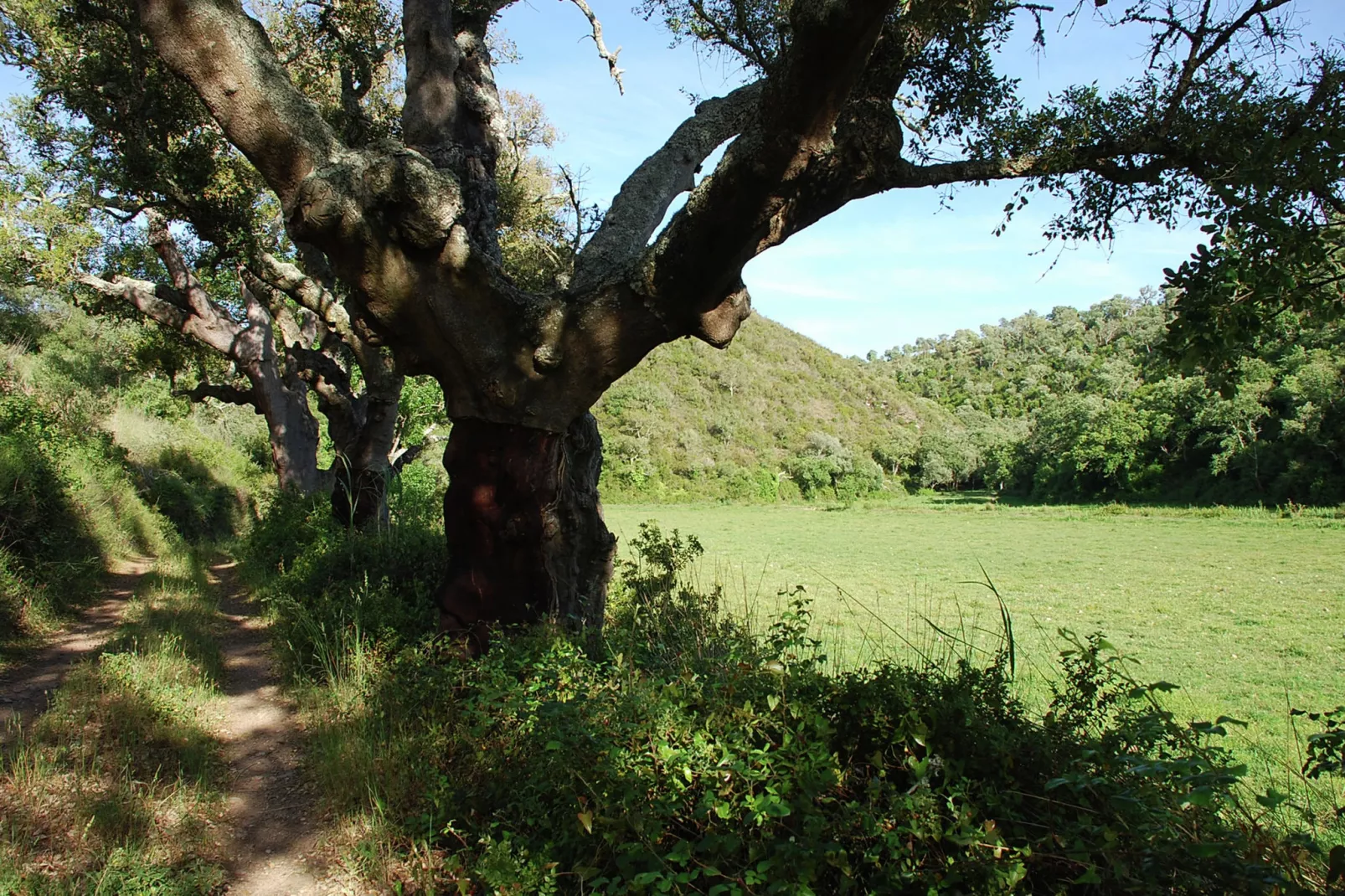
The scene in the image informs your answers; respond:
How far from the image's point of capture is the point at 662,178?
673cm

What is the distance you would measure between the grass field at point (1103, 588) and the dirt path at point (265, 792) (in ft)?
9.77

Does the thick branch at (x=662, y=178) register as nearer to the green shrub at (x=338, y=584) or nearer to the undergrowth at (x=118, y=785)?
the green shrub at (x=338, y=584)

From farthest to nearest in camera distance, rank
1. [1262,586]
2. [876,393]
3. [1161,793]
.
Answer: [876,393]
[1262,586]
[1161,793]

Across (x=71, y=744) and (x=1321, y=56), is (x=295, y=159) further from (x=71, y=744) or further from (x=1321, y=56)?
(x=1321, y=56)

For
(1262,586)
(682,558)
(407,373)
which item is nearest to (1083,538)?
(1262,586)

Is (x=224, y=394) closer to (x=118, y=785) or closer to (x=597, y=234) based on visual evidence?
(x=597, y=234)

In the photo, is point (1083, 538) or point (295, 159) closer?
point (295, 159)

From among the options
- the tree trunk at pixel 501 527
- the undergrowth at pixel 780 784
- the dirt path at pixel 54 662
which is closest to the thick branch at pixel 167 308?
the dirt path at pixel 54 662

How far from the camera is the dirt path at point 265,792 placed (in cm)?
334

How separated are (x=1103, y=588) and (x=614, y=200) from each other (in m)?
19.3

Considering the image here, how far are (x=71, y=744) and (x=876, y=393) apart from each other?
104739 mm

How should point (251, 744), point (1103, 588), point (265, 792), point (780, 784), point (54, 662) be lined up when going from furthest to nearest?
point (1103, 588) → point (54, 662) → point (251, 744) → point (265, 792) → point (780, 784)

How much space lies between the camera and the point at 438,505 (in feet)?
50.4

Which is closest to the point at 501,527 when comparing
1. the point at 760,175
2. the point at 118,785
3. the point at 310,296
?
the point at 118,785
